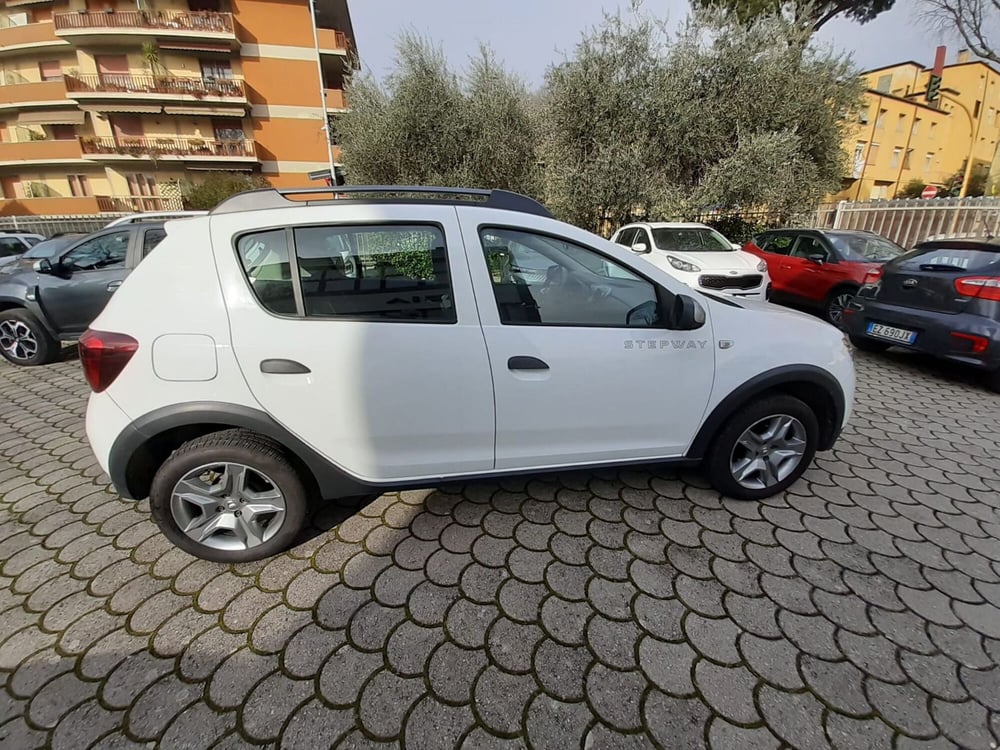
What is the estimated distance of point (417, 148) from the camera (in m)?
10.7

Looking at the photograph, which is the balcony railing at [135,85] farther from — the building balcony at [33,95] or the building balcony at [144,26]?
the building balcony at [144,26]

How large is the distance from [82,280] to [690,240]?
903 centimetres

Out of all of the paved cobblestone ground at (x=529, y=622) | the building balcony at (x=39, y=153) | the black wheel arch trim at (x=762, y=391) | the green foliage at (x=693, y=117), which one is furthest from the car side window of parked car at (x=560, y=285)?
the building balcony at (x=39, y=153)

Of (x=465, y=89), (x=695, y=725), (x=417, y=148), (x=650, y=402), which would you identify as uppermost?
(x=465, y=89)

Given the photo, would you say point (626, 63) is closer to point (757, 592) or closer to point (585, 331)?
point (585, 331)

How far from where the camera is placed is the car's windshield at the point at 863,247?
6.56m

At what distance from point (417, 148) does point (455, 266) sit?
10.3 m

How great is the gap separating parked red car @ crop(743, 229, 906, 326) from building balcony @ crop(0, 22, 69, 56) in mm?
35684

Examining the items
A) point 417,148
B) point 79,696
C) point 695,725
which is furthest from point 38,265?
point 417,148

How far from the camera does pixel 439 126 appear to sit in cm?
1042

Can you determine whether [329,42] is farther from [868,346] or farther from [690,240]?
[868,346]

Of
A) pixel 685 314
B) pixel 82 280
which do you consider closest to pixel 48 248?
pixel 82 280

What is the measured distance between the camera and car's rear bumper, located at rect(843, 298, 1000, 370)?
3875 millimetres

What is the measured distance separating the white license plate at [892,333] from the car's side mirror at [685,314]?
390cm
